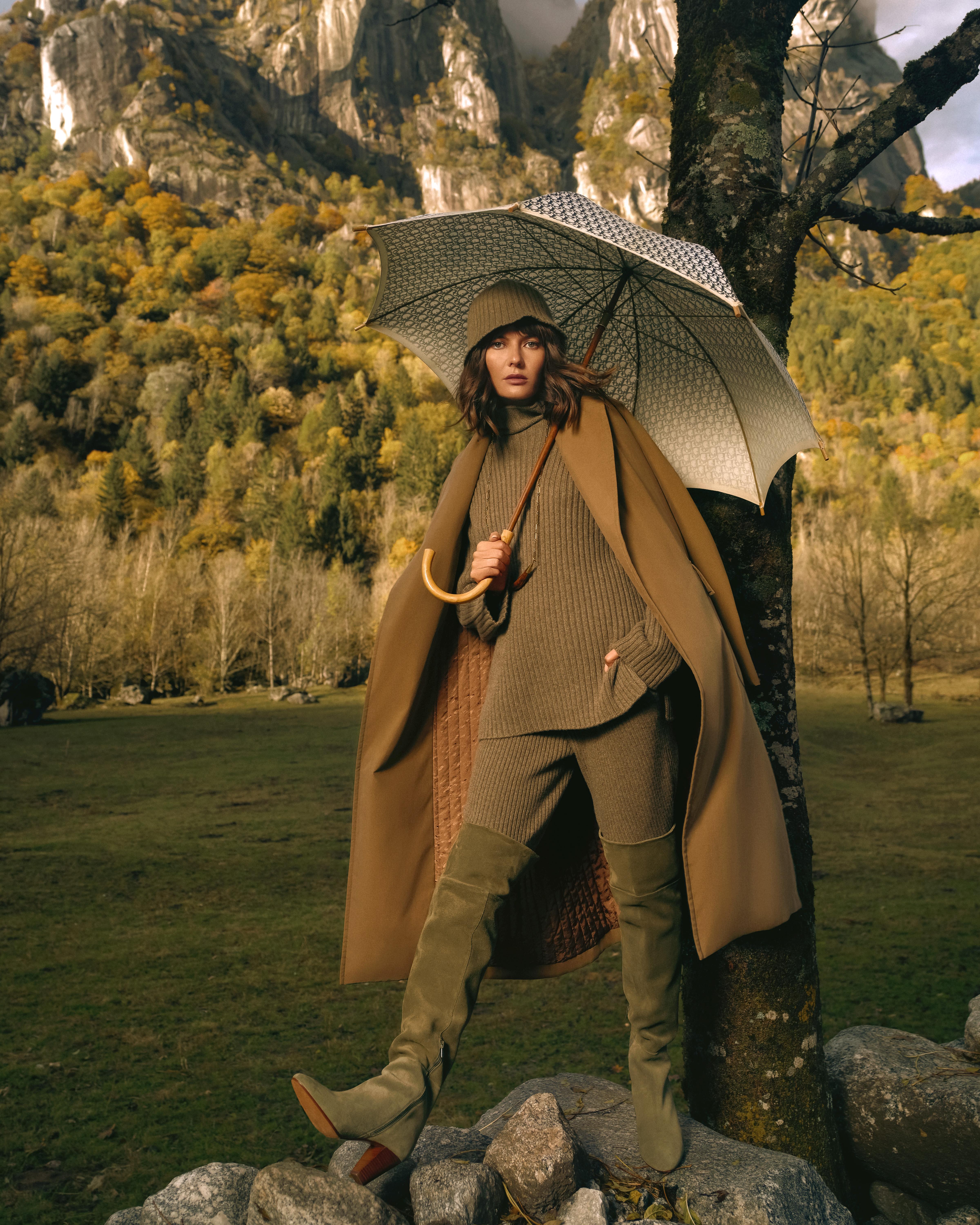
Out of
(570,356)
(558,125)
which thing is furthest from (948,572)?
(558,125)

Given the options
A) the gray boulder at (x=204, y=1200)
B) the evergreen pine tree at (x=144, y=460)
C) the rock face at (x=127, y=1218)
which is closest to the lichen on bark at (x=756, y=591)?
the gray boulder at (x=204, y=1200)

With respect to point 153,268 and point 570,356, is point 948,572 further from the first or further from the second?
point 153,268

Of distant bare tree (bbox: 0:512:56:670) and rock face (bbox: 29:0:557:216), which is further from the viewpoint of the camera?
rock face (bbox: 29:0:557:216)

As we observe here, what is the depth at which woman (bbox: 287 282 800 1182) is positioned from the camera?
74.4 inches

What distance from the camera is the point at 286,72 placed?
111m

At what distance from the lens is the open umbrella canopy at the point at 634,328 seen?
2.20 metres

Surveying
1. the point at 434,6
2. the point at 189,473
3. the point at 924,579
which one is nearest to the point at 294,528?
the point at 189,473

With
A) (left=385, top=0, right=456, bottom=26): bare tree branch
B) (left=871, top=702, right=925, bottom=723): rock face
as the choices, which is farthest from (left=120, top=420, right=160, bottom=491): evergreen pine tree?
(left=385, top=0, right=456, bottom=26): bare tree branch

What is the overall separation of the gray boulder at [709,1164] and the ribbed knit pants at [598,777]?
74 centimetres

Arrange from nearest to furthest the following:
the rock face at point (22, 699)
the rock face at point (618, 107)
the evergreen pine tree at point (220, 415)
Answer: the rock face at point (22, 699) → the evergreen pine tree at point (220, 415) → the rock face at point (618, 107)

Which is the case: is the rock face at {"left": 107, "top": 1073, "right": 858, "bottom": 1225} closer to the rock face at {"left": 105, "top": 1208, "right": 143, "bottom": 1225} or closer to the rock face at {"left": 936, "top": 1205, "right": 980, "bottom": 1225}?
the rock face at {"left": 105, "top": 1208, "right": 143, "bottom": 1225}

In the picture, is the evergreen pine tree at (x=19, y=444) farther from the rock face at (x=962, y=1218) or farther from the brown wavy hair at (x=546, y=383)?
the rock face at (x=962, y=1218)

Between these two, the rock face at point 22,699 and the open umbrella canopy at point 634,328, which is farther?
the rock face at point 22,699

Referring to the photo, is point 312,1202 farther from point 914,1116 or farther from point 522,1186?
point 914,1116
